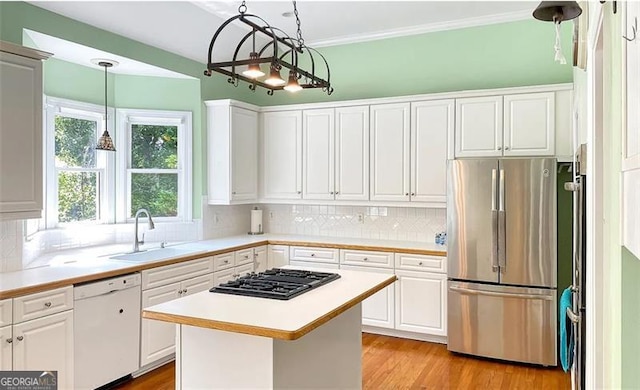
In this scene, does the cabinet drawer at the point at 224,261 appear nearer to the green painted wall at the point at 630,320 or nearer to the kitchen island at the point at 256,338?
the kitchen island at the point at 256,338

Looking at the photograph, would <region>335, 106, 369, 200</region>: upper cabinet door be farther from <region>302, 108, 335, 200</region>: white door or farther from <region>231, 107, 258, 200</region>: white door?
<region>231, 107, 258, 200</region>: white door

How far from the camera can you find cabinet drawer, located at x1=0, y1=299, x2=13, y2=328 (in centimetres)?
262

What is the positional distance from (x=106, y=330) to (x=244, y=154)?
2414 mm

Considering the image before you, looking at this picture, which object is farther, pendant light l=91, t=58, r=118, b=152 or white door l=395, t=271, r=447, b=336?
white door l=395, t=271, r=447, b=336

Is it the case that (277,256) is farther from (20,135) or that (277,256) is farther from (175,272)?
(20,135)

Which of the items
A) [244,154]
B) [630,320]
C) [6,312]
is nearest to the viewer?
[630,320]

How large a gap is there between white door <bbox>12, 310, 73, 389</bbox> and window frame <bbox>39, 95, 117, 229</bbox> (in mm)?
1390

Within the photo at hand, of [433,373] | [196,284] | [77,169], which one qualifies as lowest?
[433,373]

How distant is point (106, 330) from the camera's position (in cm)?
327

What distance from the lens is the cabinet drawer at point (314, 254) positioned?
4719mm

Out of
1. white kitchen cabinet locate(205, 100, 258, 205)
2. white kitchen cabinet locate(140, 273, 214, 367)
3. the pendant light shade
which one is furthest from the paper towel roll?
the pendant light shade

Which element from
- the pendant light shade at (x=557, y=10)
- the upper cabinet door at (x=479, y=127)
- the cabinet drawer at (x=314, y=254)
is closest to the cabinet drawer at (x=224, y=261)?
the cabinet drawer at (x=314, y=254)

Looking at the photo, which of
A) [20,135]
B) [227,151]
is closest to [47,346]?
[20,135]

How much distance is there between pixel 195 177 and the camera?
16.3ft
